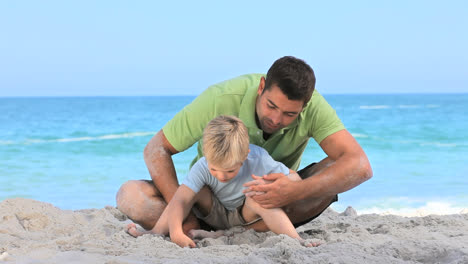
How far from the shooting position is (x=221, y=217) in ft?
9.14

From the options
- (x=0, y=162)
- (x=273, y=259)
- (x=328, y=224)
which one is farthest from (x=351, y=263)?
(x=0, y=162)

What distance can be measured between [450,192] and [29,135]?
10758mm

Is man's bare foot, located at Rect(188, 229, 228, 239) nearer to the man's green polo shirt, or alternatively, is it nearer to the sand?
the sand

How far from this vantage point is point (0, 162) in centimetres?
915

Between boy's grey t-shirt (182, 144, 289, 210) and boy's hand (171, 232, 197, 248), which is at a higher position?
boy's grey t-shirt (182, 144, 289, 210)

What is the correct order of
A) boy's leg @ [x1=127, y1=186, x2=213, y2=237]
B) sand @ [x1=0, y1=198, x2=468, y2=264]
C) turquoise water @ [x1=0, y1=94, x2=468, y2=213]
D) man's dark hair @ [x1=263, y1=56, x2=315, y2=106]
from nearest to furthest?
sand @ [x1=0, y1=198, x2=468, y2=264]
man's dark hair @ [x1=263, y1=56, x2=315, y2=106]
boy's leg @ [x1=127, y1=186, x2=213, y2=237]
turquoise water @ [x1=0, y1=94, x2=468, y2=213]

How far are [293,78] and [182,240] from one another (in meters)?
0.92

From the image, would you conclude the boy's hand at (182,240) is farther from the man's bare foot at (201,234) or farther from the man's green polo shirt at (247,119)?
the man's green polo shirt at (247,119)

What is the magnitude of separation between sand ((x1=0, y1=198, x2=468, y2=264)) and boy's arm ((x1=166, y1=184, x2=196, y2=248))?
0.22 ft

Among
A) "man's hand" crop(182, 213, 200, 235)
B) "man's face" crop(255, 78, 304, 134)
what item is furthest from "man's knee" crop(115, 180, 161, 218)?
"man's face" crop(255, 78, 304, 134)

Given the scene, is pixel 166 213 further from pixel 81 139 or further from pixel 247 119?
pixel 81 139

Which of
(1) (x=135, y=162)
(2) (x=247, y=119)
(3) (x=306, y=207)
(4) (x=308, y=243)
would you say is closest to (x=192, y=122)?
(2) (x=247, y=119)

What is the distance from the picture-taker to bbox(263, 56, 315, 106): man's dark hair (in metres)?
2.44

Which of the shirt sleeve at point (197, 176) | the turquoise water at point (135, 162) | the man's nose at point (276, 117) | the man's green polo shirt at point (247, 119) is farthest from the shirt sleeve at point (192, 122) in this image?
the turquoise water at point (135, 162)
